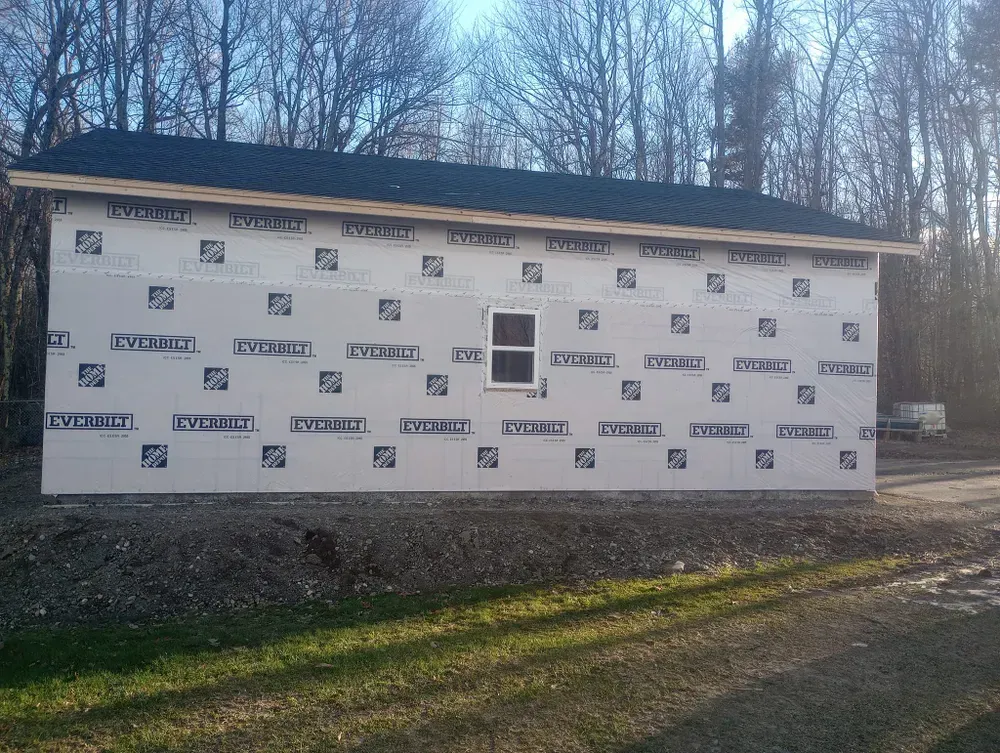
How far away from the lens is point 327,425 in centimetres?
A: 935

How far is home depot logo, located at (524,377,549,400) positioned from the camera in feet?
32.6

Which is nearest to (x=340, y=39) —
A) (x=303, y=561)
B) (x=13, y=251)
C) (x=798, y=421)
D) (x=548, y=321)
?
(x=13, y=251)

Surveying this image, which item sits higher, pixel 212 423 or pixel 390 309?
pixel 390 309

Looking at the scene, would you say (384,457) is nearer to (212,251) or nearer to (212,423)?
(212,423)

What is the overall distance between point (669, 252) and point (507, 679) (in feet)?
23.6

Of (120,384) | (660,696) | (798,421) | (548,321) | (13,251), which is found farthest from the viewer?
(13,251)

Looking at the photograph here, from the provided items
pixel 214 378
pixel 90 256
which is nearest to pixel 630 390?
pixel 214 378

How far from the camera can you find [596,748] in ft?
12.3

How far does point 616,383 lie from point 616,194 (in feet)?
11.0

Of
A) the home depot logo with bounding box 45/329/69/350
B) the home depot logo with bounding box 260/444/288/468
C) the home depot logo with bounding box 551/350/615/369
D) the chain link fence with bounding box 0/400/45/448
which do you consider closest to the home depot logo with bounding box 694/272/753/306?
the home depot logo with bounding box 551/350/615/369

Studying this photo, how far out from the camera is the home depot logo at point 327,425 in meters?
9.27

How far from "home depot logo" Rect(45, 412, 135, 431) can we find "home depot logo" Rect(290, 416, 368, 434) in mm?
1836

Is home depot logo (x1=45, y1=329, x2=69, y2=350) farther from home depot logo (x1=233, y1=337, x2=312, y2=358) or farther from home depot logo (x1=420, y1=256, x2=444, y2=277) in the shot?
home depot logo (x1=420, y1=256, x2=444, y2=277)

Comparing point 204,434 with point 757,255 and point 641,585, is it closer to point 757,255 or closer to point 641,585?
point 641,585
